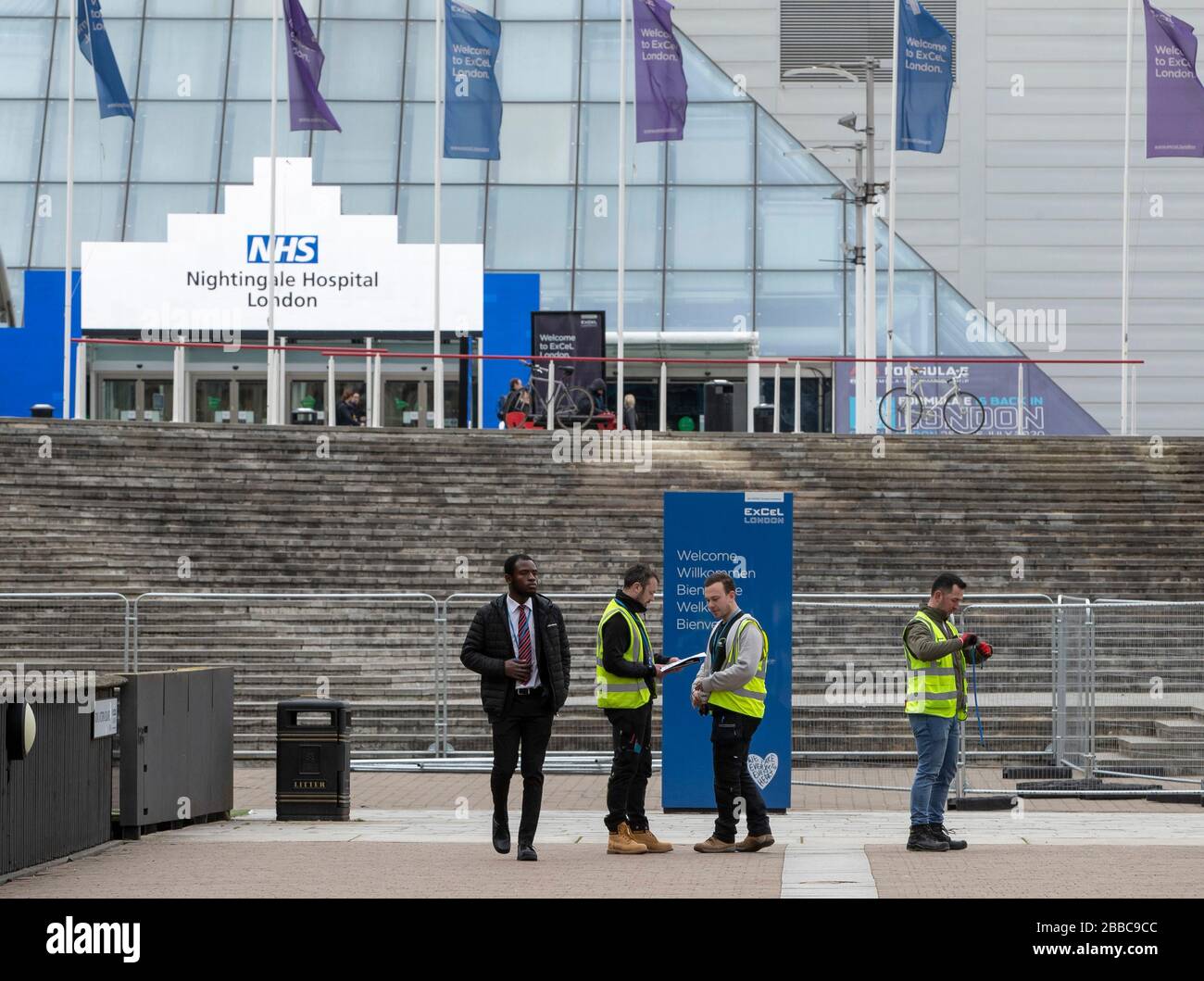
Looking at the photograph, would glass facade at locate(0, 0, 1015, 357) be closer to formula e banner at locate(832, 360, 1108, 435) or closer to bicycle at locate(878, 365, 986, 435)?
formula e banner at locate(832, 360, 1108, 435)

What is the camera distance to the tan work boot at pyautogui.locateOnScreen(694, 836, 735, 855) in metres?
10.8

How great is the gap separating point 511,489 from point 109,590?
499 cm

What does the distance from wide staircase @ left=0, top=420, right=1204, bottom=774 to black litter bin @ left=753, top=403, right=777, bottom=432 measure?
327 centimetres

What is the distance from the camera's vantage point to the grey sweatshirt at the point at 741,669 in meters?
10.8

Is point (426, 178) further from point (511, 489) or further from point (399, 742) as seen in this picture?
point (399, 742)

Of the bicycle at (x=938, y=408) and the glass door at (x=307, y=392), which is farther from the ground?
the glass door at (x=307, y=392)

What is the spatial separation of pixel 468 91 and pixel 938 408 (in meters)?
8.20

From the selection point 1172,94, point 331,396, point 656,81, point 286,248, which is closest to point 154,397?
point 286,248

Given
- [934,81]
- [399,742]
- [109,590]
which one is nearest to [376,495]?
[109,590]

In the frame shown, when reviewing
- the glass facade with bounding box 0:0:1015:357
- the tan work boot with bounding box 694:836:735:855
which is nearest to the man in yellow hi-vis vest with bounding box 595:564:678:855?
the tan work boot with bounding box 694:836:735:855

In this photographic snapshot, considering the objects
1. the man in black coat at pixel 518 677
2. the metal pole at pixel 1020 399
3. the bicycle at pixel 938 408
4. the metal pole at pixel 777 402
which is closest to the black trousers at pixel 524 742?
the man in black coat at pixel 518 677

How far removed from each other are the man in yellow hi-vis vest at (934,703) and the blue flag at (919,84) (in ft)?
53.1

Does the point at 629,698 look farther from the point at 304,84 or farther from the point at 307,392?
the point at 307,392

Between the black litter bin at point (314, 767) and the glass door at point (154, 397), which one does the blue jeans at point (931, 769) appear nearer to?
the black litter bin at point (314, 767)
